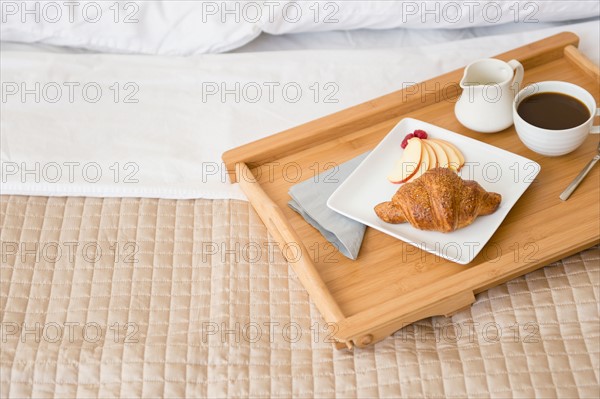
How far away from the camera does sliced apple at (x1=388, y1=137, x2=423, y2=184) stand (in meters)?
1.12

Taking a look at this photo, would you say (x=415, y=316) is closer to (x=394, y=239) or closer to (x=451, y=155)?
(x=394, y=239)

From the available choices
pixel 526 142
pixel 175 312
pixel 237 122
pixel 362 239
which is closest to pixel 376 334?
pixel 362 239

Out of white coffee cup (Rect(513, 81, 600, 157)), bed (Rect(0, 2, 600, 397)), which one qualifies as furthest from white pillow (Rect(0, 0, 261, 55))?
white coffee cup (Rect(513, 81, 600, 157))

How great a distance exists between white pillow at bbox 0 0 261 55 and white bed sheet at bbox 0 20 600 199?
0.03 meters

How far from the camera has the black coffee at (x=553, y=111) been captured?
1.12 meters

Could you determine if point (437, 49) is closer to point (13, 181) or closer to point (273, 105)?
point (273, 105)

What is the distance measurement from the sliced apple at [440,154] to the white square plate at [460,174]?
0.03 metres

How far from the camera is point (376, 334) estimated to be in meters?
0.98

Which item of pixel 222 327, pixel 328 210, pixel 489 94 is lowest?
pixel 222 327

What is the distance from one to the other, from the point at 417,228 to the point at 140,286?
16.6 inches

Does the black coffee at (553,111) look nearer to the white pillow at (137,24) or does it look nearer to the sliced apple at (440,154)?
the sliced apple at (440,154)

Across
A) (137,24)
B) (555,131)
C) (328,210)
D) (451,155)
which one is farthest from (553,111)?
(137,24)

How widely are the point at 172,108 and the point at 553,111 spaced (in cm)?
68

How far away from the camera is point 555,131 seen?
3.56 feet
